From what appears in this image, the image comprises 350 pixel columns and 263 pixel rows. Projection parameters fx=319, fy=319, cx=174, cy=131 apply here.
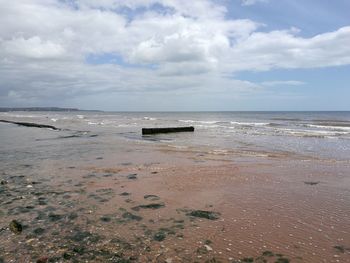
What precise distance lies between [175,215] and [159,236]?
1.18m

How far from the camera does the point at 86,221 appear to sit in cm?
640

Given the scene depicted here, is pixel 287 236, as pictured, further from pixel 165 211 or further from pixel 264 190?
pixel 264 190

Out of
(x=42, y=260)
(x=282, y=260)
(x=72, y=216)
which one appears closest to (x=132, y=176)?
(x=72, y=216)

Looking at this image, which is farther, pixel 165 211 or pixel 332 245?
pixel 165 211

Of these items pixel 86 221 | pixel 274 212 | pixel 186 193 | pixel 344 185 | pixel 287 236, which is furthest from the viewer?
pixel 344 185

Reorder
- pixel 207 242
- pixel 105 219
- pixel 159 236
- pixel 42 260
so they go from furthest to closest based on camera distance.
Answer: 1. pixel 105 219
2. pixel 159 236
3. pixel 207 242
4. pixel 42 260

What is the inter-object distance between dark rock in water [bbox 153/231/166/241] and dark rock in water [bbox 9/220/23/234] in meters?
2.48

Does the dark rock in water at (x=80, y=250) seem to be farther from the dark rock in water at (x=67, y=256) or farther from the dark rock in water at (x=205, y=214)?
the dark rock in water at (x=205, y=214)

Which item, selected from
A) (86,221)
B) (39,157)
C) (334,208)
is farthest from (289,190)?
(39,157)

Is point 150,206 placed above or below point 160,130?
below

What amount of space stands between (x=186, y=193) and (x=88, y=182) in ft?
10.5

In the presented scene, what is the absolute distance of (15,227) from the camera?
232 inches

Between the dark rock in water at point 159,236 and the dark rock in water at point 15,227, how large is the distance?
2485 millimetres

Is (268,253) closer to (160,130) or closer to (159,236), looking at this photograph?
(159,236)
